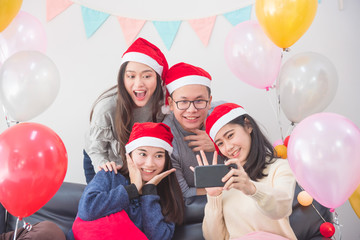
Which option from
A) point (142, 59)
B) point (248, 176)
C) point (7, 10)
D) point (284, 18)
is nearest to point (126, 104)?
point (142, 59)

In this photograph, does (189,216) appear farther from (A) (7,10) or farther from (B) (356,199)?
(A) (7,10)

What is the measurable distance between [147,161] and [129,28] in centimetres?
152

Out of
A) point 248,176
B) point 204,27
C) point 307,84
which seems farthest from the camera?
point 204,27

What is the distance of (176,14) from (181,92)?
1168mm

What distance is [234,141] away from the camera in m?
2.00

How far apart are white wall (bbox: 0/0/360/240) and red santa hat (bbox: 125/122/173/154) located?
113cm

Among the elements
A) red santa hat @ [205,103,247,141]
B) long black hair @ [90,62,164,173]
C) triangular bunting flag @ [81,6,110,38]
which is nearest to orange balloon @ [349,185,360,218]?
red santa hat @ [205,103,247,141]

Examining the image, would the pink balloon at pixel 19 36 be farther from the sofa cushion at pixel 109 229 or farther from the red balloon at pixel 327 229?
the red balloon at pixel 327 229

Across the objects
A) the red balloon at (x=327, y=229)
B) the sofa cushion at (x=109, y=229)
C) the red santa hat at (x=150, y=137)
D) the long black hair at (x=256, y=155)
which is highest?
the red santa hat at (x=150, y=137)

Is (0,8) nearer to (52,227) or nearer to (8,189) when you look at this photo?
(8,189)

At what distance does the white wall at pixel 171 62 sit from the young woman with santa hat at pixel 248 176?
116cm

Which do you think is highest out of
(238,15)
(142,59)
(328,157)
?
(238,15)

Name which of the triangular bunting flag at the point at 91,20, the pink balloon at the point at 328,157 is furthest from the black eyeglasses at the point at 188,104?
the triangular bunting flag at the point at 91,20

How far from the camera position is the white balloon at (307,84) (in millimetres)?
2234
